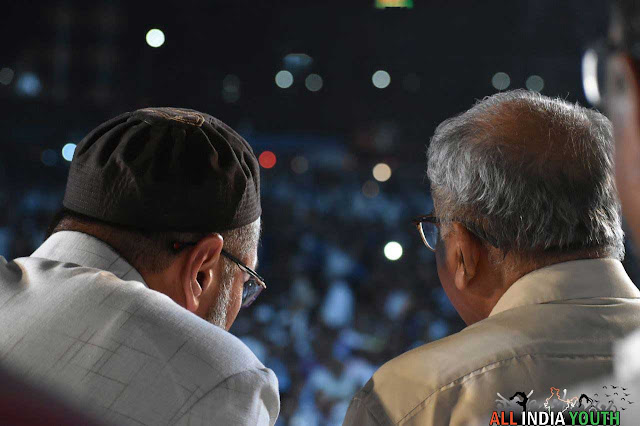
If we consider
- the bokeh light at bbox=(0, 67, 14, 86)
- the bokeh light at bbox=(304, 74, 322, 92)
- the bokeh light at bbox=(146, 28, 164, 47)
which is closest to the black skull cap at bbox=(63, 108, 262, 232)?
the bokeh light at bbox=(0, 67, 14, 86)

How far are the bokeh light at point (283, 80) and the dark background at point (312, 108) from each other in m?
0.20

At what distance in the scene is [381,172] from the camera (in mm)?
14727

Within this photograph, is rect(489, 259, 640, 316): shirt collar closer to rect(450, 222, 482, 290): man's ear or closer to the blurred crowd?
rect(450, 222, 482, 290): man's ear

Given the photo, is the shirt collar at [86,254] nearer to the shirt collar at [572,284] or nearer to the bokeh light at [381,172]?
the shirt collar at [572,284]

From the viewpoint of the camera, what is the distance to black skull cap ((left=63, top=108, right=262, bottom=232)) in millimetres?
1076

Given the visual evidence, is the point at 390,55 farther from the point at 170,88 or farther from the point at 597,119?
the point at 597,119

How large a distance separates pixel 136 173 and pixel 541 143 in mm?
600

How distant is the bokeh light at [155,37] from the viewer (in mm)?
14945

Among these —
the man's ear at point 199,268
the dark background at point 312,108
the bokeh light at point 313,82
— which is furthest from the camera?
the bokeh light at point 313,82

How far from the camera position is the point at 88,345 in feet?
2.85

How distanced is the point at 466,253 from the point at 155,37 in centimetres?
1511

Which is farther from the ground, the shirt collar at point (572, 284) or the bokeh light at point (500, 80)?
the shirt collar at point (572, 284)

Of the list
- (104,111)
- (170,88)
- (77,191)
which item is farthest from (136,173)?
(170,88)

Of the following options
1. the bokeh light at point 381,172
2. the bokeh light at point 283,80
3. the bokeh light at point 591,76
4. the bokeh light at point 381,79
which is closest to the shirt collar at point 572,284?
the bokeh light at point 591,76
